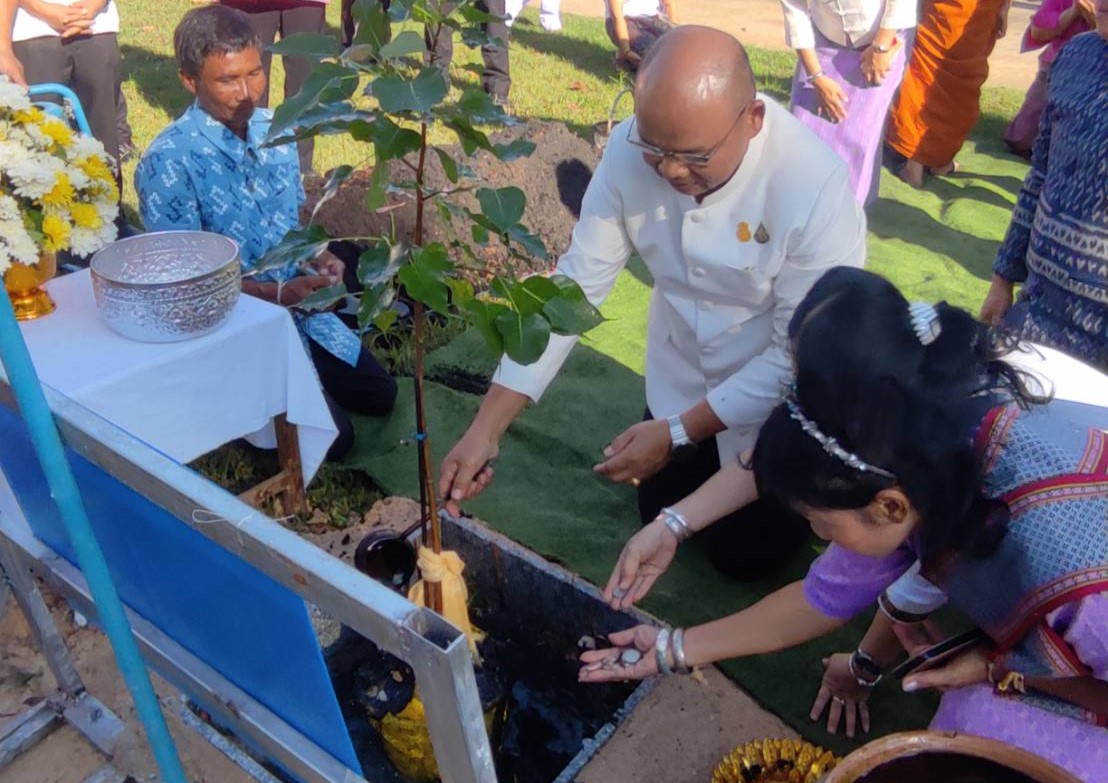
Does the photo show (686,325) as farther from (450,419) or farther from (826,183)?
(450,419)

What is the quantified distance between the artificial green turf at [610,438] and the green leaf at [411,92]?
1236mm

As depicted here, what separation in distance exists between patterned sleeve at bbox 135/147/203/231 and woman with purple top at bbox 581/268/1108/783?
2056 millimetres

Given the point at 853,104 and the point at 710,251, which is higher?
the point at 710,251

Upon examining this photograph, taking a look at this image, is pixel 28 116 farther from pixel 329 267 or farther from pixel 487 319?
pixel 487 319

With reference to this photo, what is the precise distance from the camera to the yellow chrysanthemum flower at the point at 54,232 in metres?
2.21

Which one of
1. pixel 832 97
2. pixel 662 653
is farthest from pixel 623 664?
pixel 832 97

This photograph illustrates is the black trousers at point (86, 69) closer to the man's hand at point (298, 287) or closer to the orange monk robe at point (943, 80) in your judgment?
the man's hand at point (298, 287)

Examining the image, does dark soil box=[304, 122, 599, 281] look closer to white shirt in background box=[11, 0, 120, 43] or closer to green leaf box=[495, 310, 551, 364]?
white shirt in background box=[11, 0, 120, 43]

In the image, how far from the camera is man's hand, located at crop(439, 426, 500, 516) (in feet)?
6.76

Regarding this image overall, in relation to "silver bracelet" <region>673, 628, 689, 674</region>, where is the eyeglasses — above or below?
above

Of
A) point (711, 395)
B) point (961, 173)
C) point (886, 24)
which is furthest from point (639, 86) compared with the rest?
point (961, 173)

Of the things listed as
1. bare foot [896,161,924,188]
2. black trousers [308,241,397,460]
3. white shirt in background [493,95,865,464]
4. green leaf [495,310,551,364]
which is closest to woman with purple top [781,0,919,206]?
bare foot [896,161,924,188]

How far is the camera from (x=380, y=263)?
4.85 feet

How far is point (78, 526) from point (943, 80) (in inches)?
202
